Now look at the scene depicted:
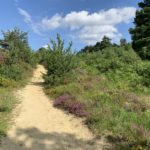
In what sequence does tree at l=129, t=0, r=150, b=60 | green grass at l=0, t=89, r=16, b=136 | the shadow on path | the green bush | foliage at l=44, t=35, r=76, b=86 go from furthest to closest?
1. tree at l=129, t=0, r=150, b=60
2. the green bush
3. foliage at l=44, t=35, r=76, b=86
4. green grass at l=0, t=89, r=16, b=136
5. the shadow on path

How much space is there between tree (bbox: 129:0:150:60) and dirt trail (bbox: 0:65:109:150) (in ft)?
80.4

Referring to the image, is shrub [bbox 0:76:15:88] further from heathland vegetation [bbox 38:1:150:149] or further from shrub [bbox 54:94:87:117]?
shrub [bbox 54:94:87:117]

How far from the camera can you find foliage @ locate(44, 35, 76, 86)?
19.4 metres

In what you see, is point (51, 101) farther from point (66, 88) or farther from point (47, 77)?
point (47, 77)

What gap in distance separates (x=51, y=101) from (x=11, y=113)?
302 cm

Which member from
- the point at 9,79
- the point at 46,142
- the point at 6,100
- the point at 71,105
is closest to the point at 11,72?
the point at 9,79

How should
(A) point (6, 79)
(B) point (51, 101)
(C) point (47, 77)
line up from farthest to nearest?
(A) point (6, 79), (C) point (47, 77), (B) point (51, 101)

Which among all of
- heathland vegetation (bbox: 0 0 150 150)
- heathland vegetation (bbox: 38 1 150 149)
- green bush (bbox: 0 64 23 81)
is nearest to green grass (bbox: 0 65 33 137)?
heathland vegetation (bbox: 0 0 150 150)

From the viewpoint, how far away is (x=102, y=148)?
8938 millimetres

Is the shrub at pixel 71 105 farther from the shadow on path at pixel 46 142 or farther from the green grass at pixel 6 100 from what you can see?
the green grass at pixel 6 100

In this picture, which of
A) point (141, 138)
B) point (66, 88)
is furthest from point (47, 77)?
point (141, 138)

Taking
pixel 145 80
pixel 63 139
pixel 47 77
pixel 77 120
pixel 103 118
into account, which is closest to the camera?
pixel 63 139

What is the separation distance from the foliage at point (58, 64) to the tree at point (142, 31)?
693 inches

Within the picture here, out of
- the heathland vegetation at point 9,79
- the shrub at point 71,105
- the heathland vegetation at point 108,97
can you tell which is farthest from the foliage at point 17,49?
the shrub at point 71,105
